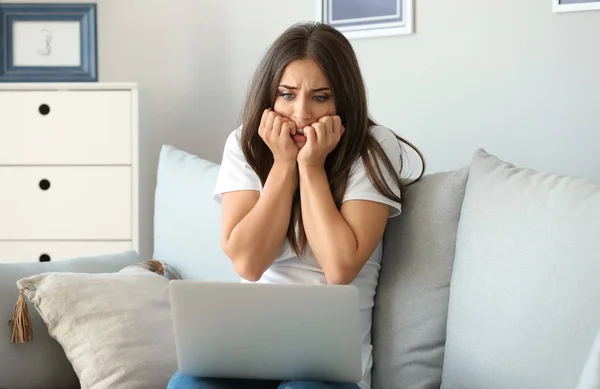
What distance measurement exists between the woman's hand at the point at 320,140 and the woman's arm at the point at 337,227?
0.02 metres

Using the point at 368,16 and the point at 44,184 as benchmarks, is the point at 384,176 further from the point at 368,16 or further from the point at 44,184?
the point at 44,184

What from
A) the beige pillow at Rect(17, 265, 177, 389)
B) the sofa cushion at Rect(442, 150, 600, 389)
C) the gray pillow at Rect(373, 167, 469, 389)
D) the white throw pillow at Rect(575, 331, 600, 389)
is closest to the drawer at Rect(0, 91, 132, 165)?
the beige pillow at Rect(17, 265, 177, 389)

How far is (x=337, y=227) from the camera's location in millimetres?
1584

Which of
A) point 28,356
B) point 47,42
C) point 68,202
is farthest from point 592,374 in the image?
point 47,42

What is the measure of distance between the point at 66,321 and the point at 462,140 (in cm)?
114

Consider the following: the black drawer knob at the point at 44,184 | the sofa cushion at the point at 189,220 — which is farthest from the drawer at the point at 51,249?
the sofa cushion at the point at 189,220

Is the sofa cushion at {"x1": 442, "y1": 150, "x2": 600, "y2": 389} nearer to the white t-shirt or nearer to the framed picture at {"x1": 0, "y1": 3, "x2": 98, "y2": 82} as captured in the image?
the white t-shirt

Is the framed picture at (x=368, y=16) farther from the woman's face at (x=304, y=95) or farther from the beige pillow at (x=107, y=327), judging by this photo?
the beige pillow at (x=107, y=327)

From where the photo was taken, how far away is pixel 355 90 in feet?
5.55

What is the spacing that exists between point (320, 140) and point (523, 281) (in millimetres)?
471

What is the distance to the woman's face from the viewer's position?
5.44 ft

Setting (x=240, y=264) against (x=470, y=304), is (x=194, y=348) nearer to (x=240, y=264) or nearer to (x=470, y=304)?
(x=240, y=264)

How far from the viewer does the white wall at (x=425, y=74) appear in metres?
2.09

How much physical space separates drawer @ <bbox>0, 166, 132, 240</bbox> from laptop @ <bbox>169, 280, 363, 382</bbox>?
1.18 meters
